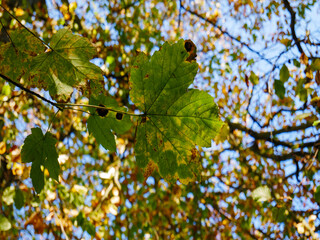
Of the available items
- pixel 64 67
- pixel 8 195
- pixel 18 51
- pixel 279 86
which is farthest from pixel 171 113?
pixel 8 195

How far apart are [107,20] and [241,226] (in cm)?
341

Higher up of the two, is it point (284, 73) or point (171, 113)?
point (284, 73)

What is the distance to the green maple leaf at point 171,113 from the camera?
66cm

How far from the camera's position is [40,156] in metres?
0.79

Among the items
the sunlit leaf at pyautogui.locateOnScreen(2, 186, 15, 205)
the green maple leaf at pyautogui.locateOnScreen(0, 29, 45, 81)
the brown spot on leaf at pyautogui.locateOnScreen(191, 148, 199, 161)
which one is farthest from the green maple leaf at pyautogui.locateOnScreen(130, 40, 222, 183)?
the sunlit leaf at pyautogui.locateOnScreen(2, 186, 15, 205)

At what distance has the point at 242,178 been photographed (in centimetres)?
487

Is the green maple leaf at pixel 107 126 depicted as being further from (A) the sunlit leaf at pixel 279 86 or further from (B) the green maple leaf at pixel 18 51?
(A) the sunlit leaf at pixel 279 86

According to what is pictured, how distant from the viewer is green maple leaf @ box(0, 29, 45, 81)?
2.85 ft

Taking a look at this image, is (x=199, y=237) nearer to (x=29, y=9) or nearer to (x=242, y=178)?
(x=242, y=178)

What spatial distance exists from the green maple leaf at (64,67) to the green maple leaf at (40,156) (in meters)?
0.13

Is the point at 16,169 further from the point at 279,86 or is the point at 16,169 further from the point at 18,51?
the point at 279,86

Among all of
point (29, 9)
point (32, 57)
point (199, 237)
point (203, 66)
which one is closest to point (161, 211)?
point (199, 237)

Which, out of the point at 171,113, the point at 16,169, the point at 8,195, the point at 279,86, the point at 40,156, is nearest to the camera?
the point at 171,113

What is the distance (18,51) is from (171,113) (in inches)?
21.4
